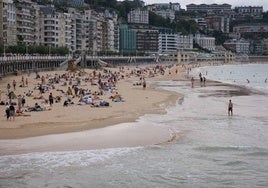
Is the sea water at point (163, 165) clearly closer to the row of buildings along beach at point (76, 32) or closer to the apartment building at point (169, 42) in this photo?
the row of buildings along beach at point (76, 32)

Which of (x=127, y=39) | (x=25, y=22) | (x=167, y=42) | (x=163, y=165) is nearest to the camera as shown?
(x=163, y=165)

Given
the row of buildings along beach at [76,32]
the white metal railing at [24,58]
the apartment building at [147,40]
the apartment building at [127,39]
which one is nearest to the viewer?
the white metal railing at [24,58]

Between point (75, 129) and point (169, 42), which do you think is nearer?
point (75, 129)

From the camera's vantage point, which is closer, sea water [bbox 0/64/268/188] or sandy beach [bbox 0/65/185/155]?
sea water [bbox 0/64/268/188]

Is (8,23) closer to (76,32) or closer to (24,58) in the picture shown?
(24,58)

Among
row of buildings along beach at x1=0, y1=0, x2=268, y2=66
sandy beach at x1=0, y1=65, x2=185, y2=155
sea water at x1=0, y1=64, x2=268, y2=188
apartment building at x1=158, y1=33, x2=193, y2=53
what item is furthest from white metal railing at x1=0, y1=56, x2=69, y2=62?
apartment building at x1=158, y1=33, x2=193, y2=53

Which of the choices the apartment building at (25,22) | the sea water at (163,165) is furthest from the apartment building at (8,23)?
the sea water at (163,165)

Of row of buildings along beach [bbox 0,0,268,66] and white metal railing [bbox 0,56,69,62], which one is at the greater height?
row of buildings along beach [bbox 0,0,268,66]

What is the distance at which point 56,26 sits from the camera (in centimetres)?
10475

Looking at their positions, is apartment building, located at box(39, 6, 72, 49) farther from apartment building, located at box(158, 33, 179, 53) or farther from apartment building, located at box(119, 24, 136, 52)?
apartment building, located at box(158, 33, 179, 53)

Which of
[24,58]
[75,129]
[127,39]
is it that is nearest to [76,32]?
[127,39]

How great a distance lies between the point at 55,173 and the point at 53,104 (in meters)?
16.6

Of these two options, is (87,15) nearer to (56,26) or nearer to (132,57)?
(132,57)

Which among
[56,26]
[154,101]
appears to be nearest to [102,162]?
[154,101]
